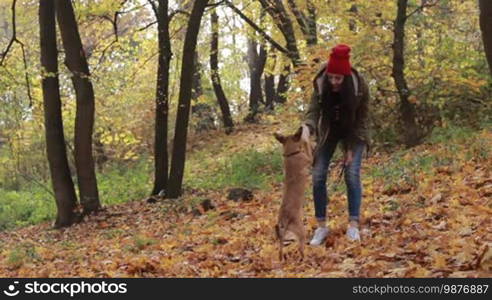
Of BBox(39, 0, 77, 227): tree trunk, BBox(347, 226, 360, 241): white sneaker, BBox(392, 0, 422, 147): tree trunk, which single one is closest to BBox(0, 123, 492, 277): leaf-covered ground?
BBox(347, 226, 360, 241): white sneaker

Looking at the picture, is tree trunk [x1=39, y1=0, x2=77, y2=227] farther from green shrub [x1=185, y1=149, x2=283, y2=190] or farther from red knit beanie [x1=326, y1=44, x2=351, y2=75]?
red knit beanie [x1=326, y1=44, x2=351, y2=75]

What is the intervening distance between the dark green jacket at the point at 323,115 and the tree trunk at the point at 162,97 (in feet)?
29.1

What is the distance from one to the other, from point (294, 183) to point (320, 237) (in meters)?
1.02

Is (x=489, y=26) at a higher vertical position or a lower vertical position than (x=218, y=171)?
higher

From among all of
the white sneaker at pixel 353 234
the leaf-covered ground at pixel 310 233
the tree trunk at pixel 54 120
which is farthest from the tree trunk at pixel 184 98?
the white sneaker at pixel 353 234

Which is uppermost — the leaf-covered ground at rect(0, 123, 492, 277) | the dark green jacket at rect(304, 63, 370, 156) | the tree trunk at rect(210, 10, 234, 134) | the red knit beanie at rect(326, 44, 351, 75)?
the tree trunk at rect(210, 10, 234, 134)

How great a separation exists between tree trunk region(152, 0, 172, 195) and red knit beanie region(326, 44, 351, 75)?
30.0 ft

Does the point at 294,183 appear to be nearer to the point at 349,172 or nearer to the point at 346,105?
the point at 349,172

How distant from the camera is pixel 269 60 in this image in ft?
86.3

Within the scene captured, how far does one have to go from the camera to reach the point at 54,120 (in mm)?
13375

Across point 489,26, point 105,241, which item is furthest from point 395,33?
point 489,26

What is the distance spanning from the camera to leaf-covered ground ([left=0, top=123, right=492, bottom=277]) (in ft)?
18.5

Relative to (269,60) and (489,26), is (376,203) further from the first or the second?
(269,60)

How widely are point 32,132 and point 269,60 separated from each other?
9.58 m
